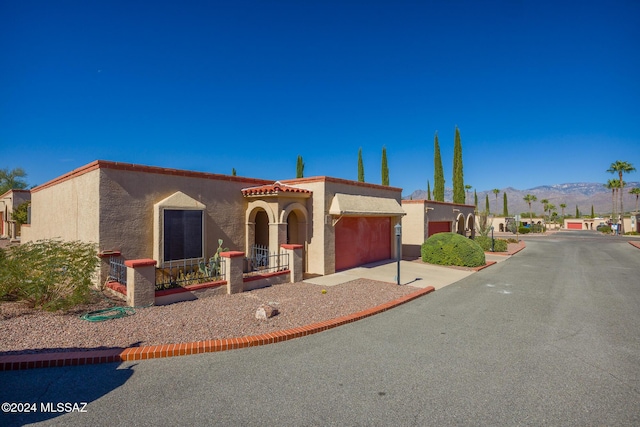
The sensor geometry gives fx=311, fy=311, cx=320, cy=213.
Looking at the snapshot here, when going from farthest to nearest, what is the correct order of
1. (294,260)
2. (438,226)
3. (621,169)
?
1. (621,169)
2. (438,226)
3. (294,260)

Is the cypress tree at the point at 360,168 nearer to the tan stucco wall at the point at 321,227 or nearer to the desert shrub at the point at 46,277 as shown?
the tan stucco wall at the point at 321,227

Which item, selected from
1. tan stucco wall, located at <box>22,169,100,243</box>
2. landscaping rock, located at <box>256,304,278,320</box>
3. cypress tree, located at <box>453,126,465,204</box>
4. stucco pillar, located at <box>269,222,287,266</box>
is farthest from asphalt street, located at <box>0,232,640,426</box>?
cypress tree, located at <box>453,126,465,204</box>

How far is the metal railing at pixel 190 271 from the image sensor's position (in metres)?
9.18

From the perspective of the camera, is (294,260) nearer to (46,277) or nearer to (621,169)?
(46,277)

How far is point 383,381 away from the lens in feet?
14.3

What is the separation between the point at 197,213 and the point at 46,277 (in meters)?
4.24

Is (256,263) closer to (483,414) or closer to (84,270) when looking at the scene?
(84,270)

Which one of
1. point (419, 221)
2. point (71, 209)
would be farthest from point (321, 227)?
point (419, 221)

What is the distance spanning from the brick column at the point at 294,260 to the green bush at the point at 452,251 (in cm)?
824

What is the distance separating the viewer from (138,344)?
5285 mm

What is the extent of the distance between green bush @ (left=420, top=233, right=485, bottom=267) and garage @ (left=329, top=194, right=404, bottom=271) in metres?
2.18

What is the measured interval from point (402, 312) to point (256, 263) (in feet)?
20.2

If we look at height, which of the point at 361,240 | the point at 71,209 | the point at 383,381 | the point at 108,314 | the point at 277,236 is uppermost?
the point at 71,209

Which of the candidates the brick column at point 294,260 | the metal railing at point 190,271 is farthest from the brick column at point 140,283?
the brick column at point 294,260
